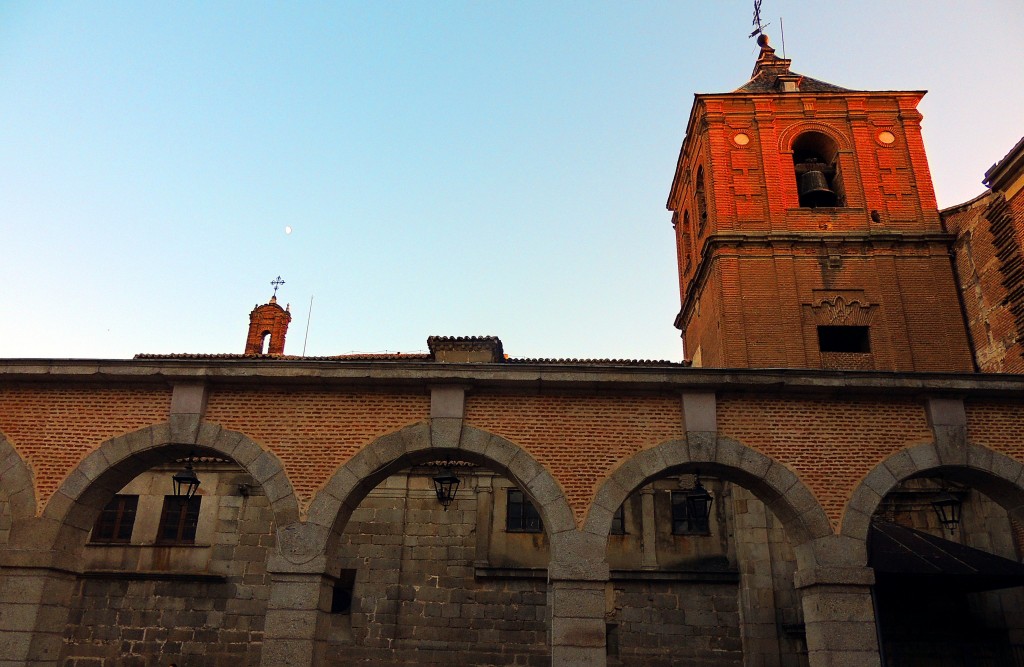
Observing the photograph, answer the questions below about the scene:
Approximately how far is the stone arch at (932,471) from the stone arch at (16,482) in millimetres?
10836

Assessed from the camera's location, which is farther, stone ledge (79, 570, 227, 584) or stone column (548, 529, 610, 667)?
stone ledge (79, 570, 227, 584)

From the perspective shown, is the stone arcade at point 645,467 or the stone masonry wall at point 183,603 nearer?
the stone arcade at point 645,467

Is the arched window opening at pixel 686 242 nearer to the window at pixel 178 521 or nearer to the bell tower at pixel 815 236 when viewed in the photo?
the bell tower at pixel 815 236

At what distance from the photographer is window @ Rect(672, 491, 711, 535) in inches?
636

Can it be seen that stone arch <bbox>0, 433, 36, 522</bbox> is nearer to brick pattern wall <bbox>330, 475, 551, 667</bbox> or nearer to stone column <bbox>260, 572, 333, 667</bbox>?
stone column <bbox>260, 572, 333, 667</bbox>

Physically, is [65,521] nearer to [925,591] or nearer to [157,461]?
[157,461]

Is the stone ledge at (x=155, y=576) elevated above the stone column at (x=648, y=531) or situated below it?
below

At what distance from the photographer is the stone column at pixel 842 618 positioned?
895 cm

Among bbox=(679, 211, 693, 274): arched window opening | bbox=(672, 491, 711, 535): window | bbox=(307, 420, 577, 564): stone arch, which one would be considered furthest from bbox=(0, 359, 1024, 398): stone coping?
bbox=(679, 211, 693, 274): arched window opening

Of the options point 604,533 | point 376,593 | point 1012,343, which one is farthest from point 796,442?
point 376,593

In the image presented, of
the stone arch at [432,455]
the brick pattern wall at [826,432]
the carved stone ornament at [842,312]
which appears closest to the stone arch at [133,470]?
the stone arch at [432,455]

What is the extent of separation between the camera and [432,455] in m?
10.2

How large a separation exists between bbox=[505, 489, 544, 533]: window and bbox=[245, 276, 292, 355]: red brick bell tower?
1469 centimetres

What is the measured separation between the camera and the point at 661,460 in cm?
976
